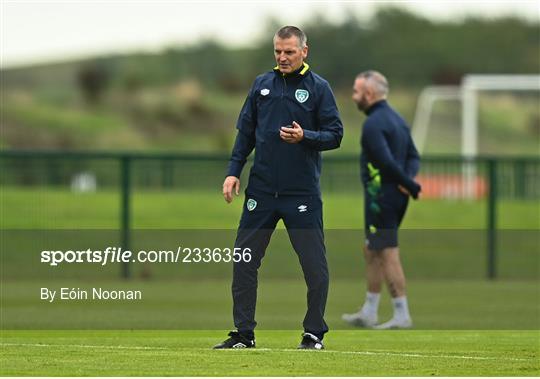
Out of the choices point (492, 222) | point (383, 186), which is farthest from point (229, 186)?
point (492, 222)

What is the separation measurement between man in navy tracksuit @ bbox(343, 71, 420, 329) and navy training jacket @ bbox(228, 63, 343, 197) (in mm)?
3192

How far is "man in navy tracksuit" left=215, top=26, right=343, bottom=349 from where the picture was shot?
11.5 m

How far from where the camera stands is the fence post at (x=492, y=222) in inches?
876

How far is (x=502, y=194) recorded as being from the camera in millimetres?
23359

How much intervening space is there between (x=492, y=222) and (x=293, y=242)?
11061 millimetres

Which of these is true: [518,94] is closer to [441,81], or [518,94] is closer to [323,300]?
[441,81]

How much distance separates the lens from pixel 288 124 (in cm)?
1148

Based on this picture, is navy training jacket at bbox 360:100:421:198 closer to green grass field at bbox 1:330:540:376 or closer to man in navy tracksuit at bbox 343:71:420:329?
man in navy tracksuit at bbox 343:71:420:329

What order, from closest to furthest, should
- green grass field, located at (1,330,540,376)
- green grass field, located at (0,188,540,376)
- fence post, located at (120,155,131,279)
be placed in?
green grass field, located at (1,330,540,376) → green grass field, located at (0,188,540,376) → fence post, located at (120,155,131,279)

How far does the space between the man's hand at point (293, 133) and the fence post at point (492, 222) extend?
37.2ft

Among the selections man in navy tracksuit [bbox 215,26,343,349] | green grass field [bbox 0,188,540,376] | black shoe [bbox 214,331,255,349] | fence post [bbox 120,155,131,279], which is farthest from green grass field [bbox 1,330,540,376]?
fence post [bbox 120,155,131,279]

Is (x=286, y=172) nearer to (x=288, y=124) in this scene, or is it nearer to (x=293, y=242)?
(x=288, y=124)

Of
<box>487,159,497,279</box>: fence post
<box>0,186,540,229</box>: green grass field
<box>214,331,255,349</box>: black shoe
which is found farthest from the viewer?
<box>487,159,497,279</box>: fence post

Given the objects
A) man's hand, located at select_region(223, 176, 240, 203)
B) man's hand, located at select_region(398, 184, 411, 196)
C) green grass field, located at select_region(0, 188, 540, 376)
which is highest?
man's hand, located at select_region(223, 176, 240, 203)
